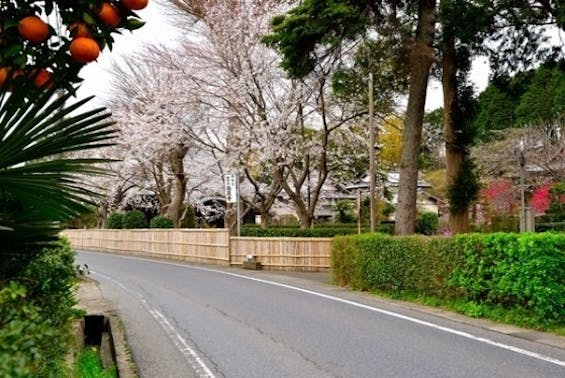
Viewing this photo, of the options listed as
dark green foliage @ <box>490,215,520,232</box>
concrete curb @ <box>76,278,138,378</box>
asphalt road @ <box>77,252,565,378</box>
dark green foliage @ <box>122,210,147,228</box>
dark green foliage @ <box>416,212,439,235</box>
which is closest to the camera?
asphalt road @ <box>77,252,565,378</box>

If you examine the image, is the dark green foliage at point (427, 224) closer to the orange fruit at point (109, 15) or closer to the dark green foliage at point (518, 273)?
the dark green foliage at point (518, 273)

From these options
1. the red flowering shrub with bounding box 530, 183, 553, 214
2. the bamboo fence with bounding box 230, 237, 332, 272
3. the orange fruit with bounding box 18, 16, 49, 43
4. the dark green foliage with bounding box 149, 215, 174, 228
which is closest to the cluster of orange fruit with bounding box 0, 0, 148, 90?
the orange fruit with bounding box 18, 16, 49, 43

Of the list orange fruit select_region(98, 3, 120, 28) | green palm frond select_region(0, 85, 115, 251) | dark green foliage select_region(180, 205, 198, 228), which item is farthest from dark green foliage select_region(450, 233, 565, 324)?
dark green foliage select_region(180, 205, 198, 228)

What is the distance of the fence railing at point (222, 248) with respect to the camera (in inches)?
811

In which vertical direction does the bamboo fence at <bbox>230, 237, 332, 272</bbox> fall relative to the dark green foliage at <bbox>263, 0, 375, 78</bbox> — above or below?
below

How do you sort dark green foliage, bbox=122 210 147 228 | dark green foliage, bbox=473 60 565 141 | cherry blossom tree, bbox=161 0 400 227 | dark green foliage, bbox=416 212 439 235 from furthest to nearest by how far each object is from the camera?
dark green foliage, bbox=416 212 439 235
dark green foliage, bbox=122 210 147 228
cherry blossom tree, bbox=161 0 400 227
dark green foliage, bbox=473 60 565 141

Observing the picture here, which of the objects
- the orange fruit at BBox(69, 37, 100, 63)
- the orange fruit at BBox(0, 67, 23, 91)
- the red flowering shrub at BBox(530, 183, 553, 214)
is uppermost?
the red flowering shrub at BBox(530, 183, 553, 214)

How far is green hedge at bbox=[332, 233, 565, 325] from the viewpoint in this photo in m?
8.72

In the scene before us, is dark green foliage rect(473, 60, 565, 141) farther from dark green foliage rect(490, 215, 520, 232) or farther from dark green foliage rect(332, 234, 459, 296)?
dark green foliage rect(490, 215, 520, 232)

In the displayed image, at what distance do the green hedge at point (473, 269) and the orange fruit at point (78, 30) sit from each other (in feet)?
26.5

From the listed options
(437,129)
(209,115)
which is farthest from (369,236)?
(437,129)

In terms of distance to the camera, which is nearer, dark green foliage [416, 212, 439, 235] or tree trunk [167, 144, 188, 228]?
tree trunk [167, 144, 188, 228]

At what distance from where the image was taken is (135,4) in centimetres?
225

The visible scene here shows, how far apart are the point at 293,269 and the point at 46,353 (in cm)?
1737
